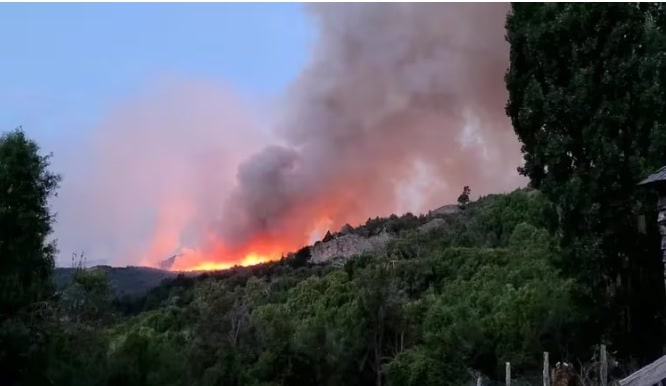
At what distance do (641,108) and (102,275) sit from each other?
59.1ft

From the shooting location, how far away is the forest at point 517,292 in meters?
18.7

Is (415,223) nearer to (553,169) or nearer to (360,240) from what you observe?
(360,240)

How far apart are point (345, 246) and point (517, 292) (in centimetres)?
3666

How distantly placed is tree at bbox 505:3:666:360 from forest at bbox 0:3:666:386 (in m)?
0.03

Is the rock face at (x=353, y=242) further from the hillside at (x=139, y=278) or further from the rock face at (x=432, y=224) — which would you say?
the hillside at (x=139, y=278)

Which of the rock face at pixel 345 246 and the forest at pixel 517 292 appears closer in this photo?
the forest at pixel 517 292

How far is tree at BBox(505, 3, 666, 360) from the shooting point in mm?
18484

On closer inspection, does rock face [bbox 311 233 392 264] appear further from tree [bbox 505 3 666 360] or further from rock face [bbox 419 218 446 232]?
tree [bbox 505 3 666 360]

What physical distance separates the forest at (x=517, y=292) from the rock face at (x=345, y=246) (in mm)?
27760

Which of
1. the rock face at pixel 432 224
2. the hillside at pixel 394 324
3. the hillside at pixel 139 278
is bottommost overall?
the hillside at pixel 394 324

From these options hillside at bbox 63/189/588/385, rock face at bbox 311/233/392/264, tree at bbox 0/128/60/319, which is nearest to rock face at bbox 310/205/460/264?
rock face at bbox 311/233/392/264

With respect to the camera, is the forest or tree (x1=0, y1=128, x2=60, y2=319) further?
tree (x1=0, y1=128, x2=60, y2=319)

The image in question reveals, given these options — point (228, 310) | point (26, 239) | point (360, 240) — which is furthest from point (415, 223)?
point (26, 239)

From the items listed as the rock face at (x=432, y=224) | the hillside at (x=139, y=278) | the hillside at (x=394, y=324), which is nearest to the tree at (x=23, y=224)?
the hillside at (x=394, y=324)
